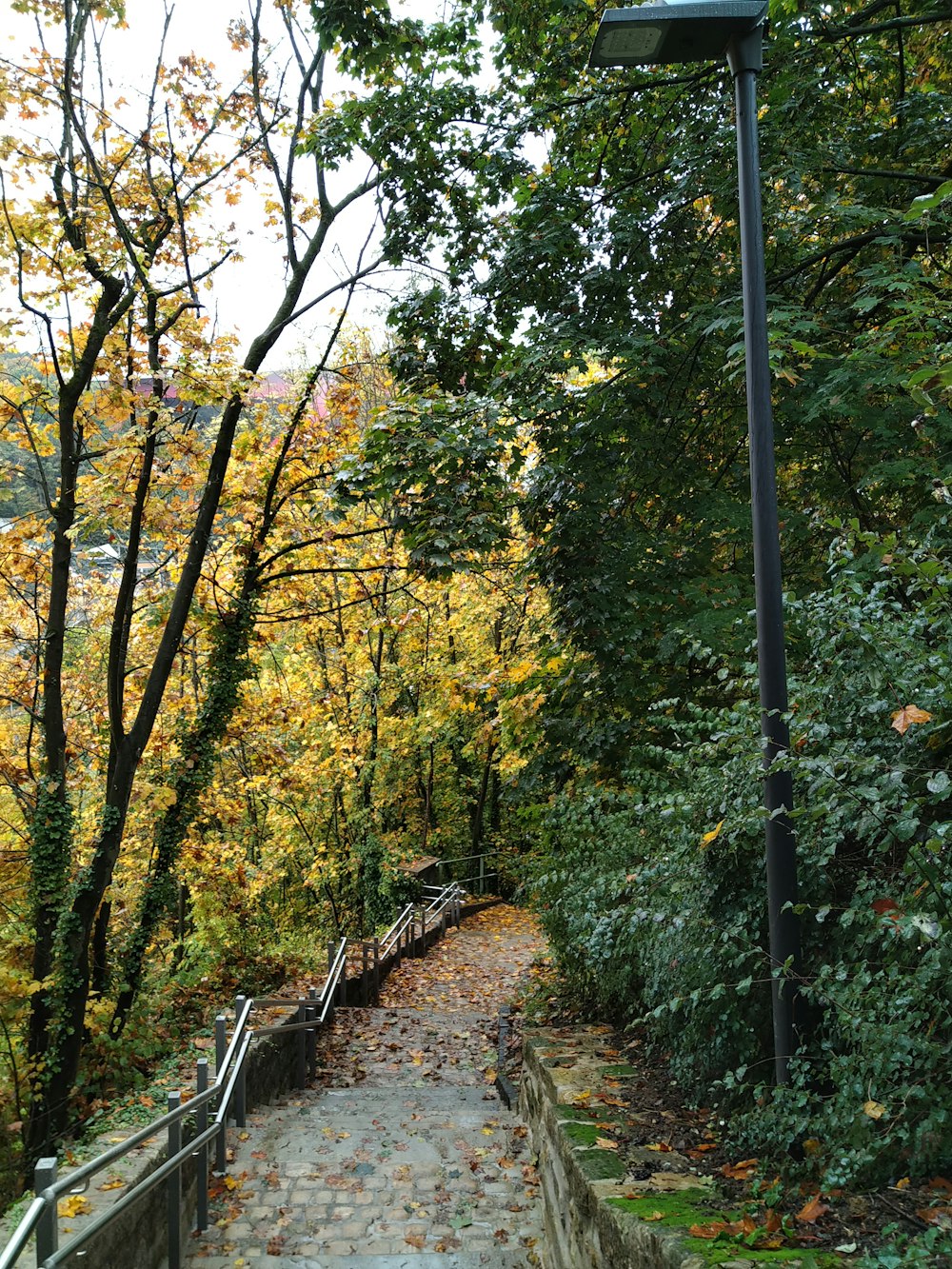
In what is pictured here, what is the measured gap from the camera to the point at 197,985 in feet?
33.9

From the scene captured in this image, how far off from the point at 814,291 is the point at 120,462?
6688 millimetres

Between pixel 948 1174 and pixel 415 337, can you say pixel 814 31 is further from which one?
pixel 948 1174

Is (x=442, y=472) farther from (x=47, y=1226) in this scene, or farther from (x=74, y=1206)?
(x=47, y=1226)

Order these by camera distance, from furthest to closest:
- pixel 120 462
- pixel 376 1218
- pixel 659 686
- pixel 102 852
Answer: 1. pixel 120 462
2. pixel 102 852
3. pixel 659 686
4. pixel 376 1218

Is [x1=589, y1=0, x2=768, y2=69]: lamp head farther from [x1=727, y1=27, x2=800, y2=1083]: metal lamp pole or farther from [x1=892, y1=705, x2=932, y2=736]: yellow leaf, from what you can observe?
[x1=892, y1=705, x2=932, y2=736]: yellow leaf

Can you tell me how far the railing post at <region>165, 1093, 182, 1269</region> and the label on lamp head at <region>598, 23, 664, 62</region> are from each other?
484cm

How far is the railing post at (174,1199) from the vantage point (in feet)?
13.5

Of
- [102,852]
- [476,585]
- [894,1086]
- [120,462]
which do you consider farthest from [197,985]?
[476,585]

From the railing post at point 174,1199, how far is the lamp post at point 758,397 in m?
2.75

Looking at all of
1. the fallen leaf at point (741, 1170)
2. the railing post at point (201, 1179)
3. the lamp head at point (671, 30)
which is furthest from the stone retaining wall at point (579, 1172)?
the lamp head at point (671, 30)

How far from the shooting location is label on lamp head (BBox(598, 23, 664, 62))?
3365 millimetres

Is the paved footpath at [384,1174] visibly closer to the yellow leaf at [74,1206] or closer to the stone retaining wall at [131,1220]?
the stone retaining wall at [131,1220]

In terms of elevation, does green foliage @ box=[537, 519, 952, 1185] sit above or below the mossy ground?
above

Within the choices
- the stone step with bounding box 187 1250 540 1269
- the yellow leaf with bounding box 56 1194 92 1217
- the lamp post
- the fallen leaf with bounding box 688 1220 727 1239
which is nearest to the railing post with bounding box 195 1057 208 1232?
the stone step with bounding box 187 1250 540 1269
